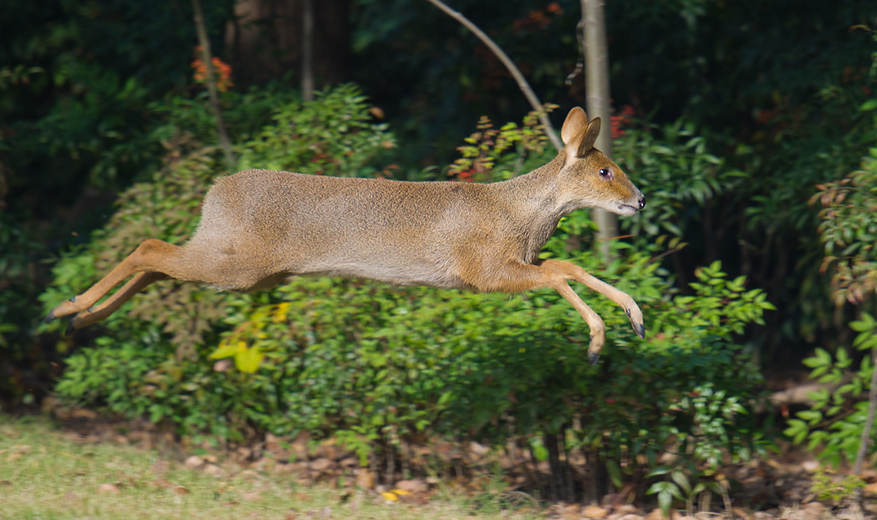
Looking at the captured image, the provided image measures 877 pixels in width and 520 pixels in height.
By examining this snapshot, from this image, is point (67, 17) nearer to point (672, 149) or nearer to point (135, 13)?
point (135, 13)

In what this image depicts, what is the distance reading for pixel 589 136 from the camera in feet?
18.8

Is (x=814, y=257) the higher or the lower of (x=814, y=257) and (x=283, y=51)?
the lower

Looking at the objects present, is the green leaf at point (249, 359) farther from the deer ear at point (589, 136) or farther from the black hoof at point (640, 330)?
the black hoof at point (640, 330)

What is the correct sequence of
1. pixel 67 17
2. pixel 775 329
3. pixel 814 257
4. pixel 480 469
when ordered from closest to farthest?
pixel 480 469
pixel 814 257
pixel 775 329
pixel 67 17

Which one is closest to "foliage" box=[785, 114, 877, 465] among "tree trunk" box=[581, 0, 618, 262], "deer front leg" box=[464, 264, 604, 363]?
"tree trunk" box=[581, 0, 618, 262]

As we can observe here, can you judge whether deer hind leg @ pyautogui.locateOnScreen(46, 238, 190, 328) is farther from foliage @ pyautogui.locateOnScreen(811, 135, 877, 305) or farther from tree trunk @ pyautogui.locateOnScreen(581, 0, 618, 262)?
foliage @ pyautogui.locateOnScreen(811, 135, 877, 305)

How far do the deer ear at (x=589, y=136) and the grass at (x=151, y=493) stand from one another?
235 cm

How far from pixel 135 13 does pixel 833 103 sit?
6.96 metres

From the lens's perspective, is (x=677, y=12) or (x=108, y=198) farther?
(x=108, y=198)

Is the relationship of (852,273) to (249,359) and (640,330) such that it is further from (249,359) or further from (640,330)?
(249,359)

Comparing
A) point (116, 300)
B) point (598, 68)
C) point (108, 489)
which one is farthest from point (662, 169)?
point (108, 489)

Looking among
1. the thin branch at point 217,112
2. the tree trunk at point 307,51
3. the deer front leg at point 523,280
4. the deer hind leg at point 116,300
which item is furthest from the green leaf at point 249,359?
the tree trunk at point 307,51

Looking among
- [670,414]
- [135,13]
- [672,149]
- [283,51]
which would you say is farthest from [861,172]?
[135,13]

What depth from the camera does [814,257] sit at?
30.3ft
